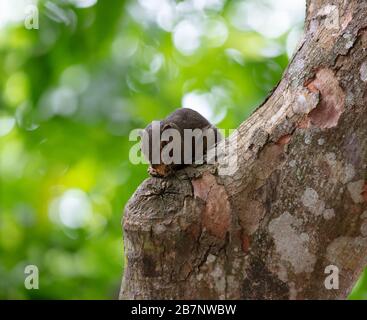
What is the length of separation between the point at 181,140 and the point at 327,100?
43 centimetres

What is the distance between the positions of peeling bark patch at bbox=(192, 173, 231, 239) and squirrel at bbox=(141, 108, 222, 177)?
0.11 meters

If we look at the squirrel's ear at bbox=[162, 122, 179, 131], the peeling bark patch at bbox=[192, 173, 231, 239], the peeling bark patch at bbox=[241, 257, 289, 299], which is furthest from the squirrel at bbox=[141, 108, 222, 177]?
the peeling bark patch at bbox=[241, 257, 289, 299]

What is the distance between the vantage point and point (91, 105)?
149 inches

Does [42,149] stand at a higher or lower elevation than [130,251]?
higher

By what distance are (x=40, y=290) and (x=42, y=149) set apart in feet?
2.83

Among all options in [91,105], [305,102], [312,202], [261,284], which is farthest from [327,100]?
[91,105]

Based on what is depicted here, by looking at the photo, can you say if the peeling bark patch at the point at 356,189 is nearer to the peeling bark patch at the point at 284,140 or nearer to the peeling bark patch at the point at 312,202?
the peeling bark patch at the point at 312,202

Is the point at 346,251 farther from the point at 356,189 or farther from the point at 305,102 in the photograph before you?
the point at 305,102

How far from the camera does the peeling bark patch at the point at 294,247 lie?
1.78 meters

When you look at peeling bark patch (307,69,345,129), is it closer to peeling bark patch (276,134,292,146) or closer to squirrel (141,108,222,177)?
peeling bark patch (276,134,292,146)

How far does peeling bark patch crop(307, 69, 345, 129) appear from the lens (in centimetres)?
183

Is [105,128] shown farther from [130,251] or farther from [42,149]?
[130,251]

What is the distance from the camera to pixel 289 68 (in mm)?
1974

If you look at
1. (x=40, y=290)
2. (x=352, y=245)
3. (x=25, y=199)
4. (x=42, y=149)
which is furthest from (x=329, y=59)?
(x=25, y=199)
